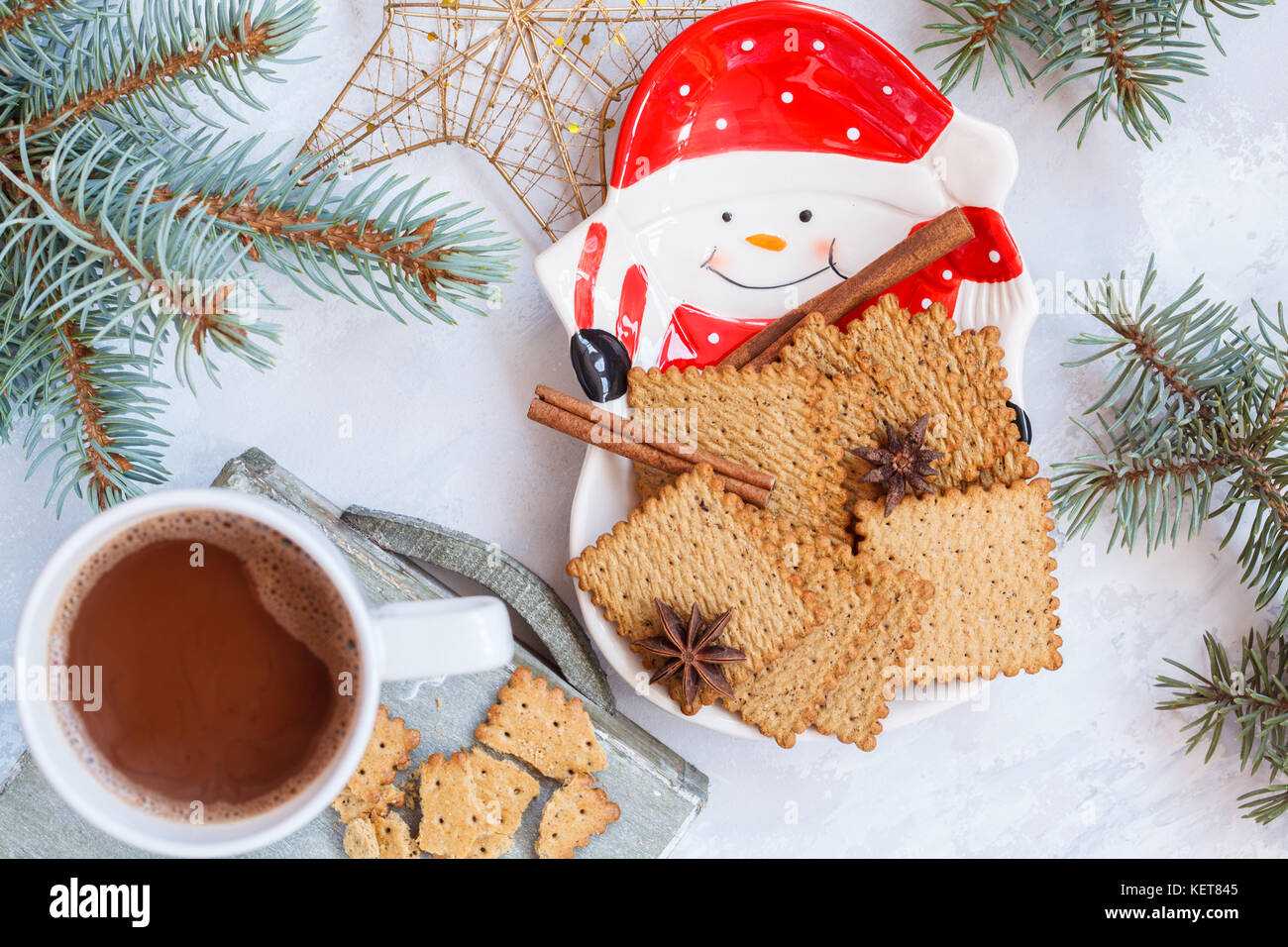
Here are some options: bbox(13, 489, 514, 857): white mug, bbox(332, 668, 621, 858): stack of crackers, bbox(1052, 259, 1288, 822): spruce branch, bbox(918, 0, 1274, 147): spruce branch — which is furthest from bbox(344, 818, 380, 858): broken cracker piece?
bbox(918, 0, 1274, 147): spruce branch

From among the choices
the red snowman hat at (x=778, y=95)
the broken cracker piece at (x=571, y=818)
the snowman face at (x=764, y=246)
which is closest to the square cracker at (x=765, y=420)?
the snowman face at (x=764, y=246)

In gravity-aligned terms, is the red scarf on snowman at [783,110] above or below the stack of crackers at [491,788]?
above

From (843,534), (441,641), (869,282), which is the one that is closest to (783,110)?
(869,282)

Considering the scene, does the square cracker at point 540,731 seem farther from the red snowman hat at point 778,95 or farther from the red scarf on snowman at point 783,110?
the red snowman hat at point 778,95

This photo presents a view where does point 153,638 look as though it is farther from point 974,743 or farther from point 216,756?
point 974,743

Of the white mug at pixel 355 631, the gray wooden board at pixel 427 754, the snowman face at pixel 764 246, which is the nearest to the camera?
the white mug at pixel 355 631

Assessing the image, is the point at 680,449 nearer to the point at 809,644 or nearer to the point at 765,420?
the point at 765,420

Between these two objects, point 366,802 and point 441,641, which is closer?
point 441,641
